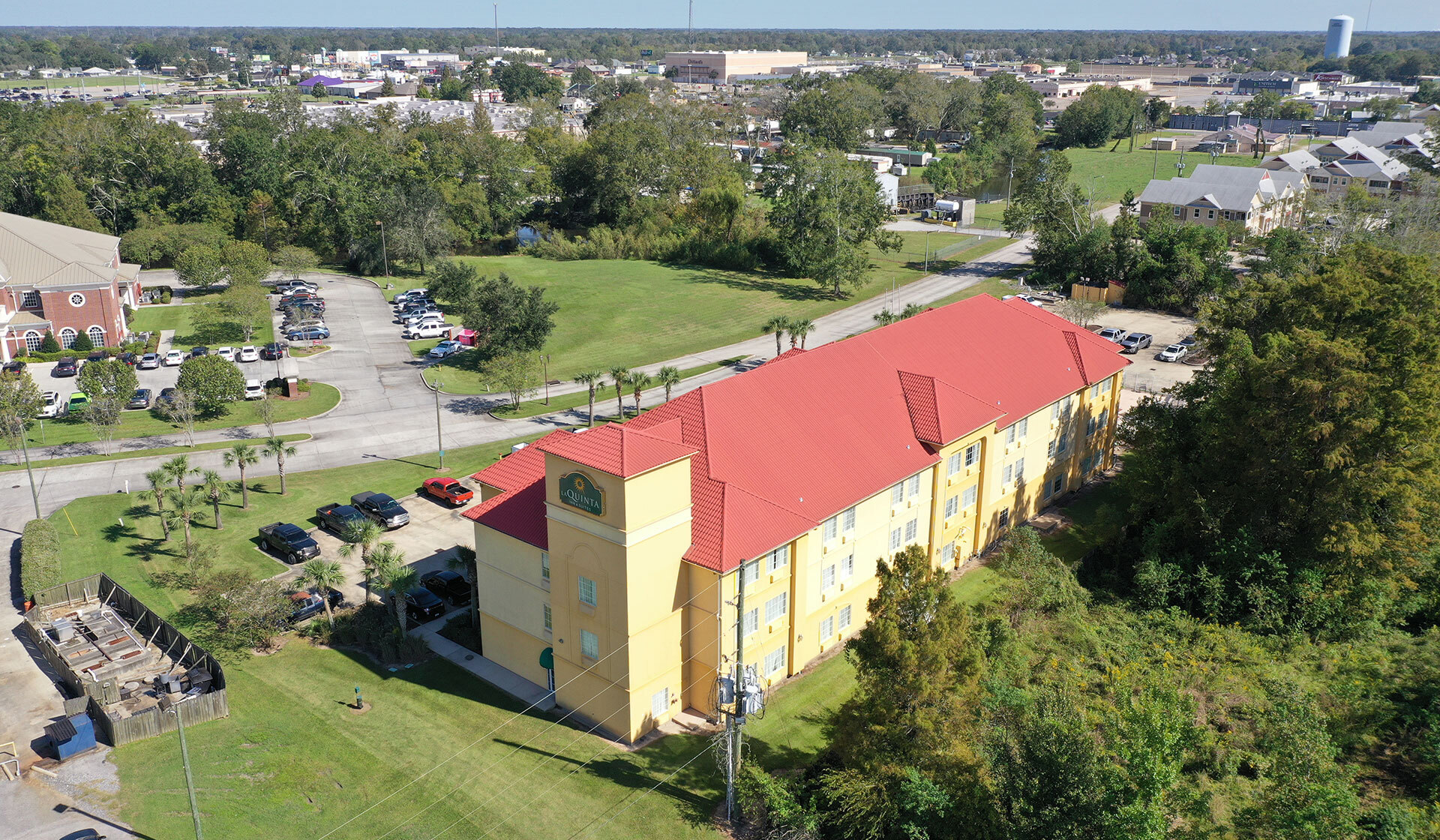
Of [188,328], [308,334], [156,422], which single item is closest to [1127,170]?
[308,334]

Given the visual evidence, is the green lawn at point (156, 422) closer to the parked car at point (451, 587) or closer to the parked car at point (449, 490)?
the parked car at point (449, 490)

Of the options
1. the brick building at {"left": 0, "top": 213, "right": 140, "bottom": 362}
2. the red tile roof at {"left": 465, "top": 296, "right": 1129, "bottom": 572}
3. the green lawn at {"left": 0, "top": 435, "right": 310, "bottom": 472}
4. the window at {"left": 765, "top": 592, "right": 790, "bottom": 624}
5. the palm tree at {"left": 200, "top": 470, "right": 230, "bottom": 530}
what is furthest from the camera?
the brick building at {"left": 0, "top": 213, "right": 140, "bottom": 362}

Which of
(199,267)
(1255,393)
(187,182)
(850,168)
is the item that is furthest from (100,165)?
(1255,393)

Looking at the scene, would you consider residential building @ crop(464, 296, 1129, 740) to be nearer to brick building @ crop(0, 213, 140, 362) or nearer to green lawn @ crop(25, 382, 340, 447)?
green lawn @ crop(25, 382, 340, 447)

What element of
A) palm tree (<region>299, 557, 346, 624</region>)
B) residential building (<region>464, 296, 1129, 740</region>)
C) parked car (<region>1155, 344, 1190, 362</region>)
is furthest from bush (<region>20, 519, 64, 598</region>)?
parked car (<region>1155, 344, 1190, 362</region>)

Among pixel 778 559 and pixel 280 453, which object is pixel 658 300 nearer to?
pixel 280 453

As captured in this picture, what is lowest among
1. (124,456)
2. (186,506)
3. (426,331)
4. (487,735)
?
(487,735)
